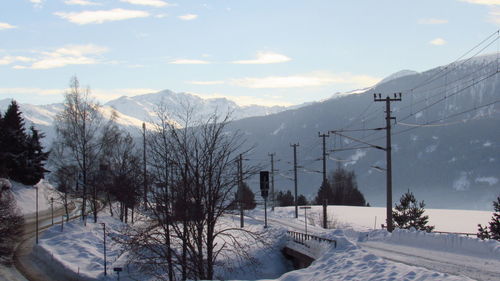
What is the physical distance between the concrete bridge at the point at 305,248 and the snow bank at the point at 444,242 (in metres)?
4.09

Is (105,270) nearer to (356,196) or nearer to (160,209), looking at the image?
(160,209)

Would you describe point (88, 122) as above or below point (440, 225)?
above

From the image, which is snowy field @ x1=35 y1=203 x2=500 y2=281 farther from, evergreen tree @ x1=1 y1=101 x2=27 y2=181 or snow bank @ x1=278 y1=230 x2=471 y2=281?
evergreen tree @ x1=1 y1=101 x2=27 y2=181

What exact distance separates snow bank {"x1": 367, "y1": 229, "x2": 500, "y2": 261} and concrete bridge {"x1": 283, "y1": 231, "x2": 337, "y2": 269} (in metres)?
4.09

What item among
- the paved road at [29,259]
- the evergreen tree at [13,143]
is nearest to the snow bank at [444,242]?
the paved road at [29,259]

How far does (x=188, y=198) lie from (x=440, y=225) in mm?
59853

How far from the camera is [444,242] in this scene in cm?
2844

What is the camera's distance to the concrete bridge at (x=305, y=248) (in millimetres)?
30617

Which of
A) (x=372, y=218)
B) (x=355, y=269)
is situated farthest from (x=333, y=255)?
(x=372, y=218)

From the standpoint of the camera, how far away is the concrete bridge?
30617mm

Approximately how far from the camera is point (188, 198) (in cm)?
2095

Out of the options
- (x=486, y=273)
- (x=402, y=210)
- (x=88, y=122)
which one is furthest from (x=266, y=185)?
(x=88, y=122)

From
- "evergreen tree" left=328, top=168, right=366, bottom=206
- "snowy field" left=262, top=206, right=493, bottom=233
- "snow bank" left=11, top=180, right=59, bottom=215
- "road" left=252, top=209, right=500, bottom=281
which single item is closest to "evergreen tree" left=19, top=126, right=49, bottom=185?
"snow bank" left=11, top=180, right=59, bottom=215

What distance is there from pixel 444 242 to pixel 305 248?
8.72 m
